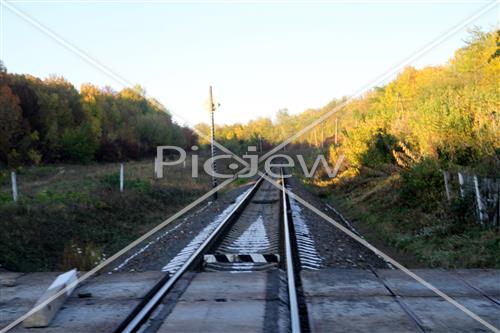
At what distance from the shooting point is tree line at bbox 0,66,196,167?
45.2 metres

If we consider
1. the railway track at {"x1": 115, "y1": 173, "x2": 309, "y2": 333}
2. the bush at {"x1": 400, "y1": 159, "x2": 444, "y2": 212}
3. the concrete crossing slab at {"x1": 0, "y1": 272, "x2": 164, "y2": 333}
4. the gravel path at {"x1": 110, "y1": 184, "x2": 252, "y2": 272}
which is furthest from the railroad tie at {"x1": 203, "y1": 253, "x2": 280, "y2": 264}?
the bush at {"x1": 400, "y1": 159, "x2": 444, "y2": 212}

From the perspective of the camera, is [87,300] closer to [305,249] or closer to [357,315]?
[357,315]

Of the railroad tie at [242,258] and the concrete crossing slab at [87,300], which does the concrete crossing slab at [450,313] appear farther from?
the concrete crossing slab at [87,300]

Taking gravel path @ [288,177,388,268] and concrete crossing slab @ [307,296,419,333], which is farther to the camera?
gravel path @ [288,177,388,268]

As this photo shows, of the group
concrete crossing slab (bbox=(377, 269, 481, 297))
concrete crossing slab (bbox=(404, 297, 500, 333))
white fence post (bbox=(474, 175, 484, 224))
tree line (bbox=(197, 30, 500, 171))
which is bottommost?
concrete crossing slab (bbox=(404, 297, 500, 333))

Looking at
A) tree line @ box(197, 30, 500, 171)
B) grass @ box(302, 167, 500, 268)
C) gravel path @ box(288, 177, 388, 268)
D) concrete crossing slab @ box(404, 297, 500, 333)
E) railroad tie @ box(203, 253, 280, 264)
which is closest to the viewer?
concrete crossing slab @ box(404, 297, 500, 333)

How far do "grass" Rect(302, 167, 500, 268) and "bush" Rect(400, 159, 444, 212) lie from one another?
0.11 meters

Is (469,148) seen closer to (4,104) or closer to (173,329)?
(173,329)

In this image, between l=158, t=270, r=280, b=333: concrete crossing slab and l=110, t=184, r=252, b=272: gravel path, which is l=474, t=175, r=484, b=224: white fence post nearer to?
l=158, t=270, r=280, b=333: concrete crossing slab

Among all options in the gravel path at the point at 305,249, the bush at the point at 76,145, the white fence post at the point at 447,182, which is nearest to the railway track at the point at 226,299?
the gravel path at the point at 305,249

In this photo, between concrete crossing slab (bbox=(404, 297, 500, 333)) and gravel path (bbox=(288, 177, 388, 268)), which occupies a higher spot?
gravel path (bbox=(288, 177, 388, 268))

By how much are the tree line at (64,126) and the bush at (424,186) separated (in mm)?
30453

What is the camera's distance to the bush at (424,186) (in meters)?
13.8

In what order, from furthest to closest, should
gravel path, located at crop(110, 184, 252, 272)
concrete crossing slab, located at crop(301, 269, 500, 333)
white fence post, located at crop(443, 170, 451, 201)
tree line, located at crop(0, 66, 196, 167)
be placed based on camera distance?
tree line, located at crop(0, 66, 196, 167) → white fence post, located at crop(443, 170, 451, 201) → gravel path, located at crop(110, 184, 252, 272) → concrete crossing slab, located at crop(301, 269, 500, 333)
